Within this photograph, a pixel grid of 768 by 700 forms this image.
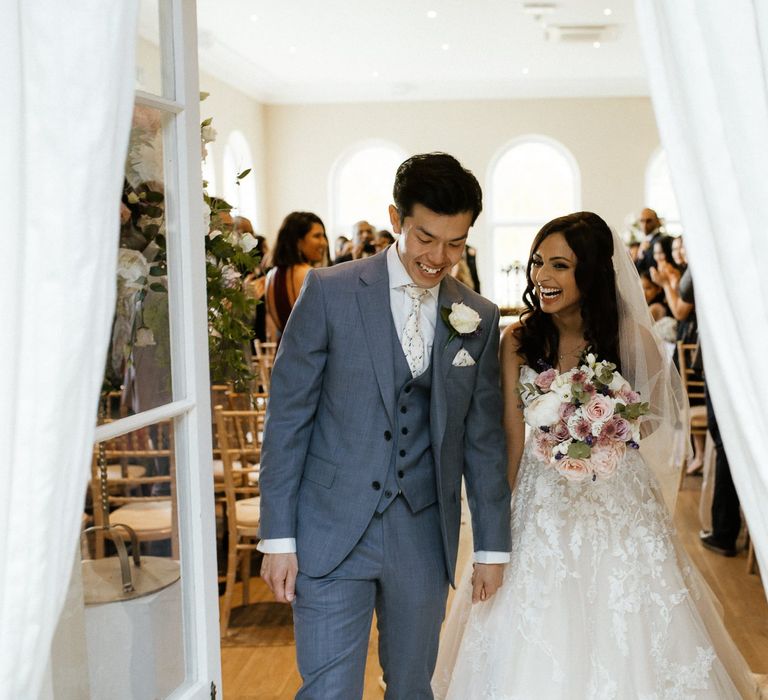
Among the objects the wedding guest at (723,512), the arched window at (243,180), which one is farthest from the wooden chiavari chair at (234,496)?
the arched window at (243,180)

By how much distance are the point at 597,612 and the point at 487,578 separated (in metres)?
0.49

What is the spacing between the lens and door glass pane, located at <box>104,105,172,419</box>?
170 centimetres

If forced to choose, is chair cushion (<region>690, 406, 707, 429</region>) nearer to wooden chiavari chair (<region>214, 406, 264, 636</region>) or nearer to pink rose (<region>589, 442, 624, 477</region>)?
wooden chiavari chair (<region>214, 406, 264, 636</region>)

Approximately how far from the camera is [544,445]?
2715 mm

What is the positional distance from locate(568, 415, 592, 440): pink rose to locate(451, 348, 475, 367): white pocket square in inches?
17.9

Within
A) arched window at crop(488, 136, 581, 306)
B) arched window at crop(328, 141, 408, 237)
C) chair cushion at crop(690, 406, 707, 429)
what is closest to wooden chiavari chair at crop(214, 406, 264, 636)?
chair cushion at crop(690, 406, 707, 429)

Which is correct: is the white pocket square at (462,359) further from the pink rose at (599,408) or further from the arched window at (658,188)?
Result: the arched window at (658,188)

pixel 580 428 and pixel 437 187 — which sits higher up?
pixel 437 187

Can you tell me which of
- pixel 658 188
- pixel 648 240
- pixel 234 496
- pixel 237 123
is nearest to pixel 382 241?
pixel 648 240

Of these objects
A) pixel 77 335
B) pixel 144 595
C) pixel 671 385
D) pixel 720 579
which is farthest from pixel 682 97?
pixel 720 579

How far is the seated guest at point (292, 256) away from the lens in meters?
5.53

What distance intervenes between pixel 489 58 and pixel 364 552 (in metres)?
11.6

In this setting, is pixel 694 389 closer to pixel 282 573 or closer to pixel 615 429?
pixel 615 429

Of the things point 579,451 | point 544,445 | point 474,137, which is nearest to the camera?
point 579,451
